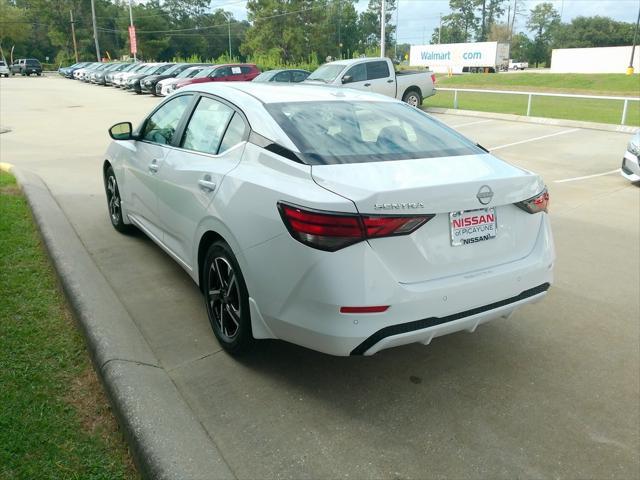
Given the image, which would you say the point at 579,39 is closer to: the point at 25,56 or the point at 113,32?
the point at 113,32

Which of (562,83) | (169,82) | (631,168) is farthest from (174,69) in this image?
(562,83)

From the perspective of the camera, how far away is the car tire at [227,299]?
3.19 m

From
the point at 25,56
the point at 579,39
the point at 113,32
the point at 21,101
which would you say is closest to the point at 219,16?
the point at 113,32

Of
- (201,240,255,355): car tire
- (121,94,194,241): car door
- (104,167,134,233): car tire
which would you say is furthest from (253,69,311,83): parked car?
(201,240,255,355): car tire

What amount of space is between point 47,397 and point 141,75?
32.0 m

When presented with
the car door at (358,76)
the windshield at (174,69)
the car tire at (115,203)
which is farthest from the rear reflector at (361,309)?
the windshield at (174,69)

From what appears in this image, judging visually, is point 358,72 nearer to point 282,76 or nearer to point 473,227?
point 282,76

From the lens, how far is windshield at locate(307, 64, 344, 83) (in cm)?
1731

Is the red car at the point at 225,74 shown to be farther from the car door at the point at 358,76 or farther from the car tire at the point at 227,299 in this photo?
the car tire at the point at 227,299

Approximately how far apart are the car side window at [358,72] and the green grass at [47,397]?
1438 cm

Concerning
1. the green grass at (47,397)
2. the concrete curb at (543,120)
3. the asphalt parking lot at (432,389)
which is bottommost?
the asphalt parking lot at (432,389)

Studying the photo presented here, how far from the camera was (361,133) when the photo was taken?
3.49 meters

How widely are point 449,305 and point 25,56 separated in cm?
10484

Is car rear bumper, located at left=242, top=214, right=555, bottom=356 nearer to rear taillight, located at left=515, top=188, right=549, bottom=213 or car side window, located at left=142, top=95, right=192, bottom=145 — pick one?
rear taillight, located at left=515, top=188, right=549, bottom=213
